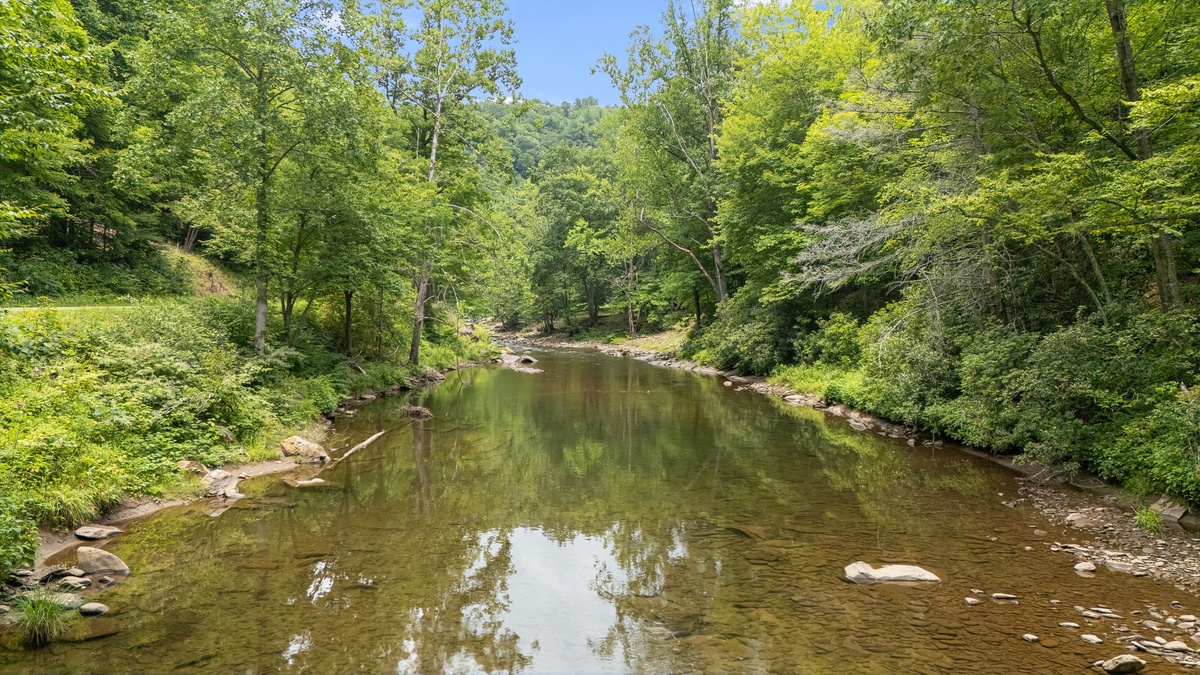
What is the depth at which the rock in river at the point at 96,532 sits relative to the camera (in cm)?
766

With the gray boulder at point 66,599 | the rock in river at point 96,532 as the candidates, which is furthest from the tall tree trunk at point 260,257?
the gray boulder at point 66,599

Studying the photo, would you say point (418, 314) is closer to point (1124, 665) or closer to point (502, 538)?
point (502, 538)

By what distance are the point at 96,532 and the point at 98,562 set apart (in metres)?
1.34

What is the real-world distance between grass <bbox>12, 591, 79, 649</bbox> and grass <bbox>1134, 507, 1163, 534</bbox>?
13034mm

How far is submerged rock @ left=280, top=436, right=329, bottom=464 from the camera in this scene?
1227cm

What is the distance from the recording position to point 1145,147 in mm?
9547

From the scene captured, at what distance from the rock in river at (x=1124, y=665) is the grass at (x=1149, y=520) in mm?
4093

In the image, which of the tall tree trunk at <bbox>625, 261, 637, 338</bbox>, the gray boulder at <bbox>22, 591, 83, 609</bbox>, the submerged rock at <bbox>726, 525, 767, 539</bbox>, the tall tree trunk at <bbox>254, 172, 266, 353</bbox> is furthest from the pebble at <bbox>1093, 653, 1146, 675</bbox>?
the tall tree trunk at <bbox>625, 261, 637, 338</bbox>

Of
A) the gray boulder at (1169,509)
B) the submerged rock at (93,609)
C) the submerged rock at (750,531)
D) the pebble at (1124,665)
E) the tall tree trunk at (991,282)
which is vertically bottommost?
the submerged rock at (93,609)

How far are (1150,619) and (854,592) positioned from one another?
9.03 feet

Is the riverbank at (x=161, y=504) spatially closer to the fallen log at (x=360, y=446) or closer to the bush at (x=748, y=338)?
the fallen log at (x=360, y=446)

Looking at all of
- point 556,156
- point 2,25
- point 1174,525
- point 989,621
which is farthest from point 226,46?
point 556,156

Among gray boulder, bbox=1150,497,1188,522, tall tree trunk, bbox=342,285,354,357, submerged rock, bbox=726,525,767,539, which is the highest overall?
tall tree trunk, bbox=342,285,354,357

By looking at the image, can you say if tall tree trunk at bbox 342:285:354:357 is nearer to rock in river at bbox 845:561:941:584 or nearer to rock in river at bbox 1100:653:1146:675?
rock in river at bbox 845:561:941:584
